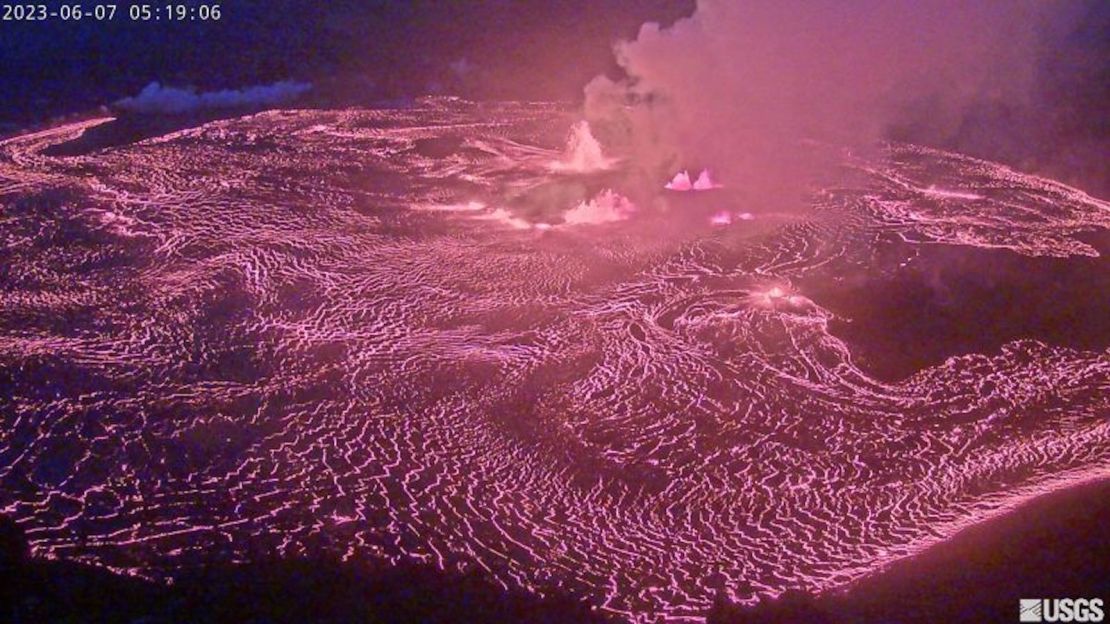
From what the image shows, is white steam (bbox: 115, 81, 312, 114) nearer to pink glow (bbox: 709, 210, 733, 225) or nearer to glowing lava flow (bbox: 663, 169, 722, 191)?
glowing lava flow (bbox: 663, 169, 722, 191)

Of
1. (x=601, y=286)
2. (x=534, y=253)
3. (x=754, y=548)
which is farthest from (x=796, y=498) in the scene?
(x=534, y=253)

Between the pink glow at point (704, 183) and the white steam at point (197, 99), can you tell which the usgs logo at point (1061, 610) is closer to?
the pink glow at point (704, 183)

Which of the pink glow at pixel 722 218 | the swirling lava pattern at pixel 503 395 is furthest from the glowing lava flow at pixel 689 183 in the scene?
the pink glow at pixel 722 218

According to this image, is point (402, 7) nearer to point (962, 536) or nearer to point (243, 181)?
point (243, 181)

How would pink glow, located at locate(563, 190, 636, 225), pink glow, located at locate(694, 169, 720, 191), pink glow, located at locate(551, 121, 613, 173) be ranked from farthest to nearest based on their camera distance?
pink glow, located at locate(551, 121, 613, 173), pink glow, located at locate(694, 169, 720, 191), pink glow, located at locate(563, 190, 636, 225)

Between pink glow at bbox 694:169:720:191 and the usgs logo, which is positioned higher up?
pink glow at bbox 694:169:720:191

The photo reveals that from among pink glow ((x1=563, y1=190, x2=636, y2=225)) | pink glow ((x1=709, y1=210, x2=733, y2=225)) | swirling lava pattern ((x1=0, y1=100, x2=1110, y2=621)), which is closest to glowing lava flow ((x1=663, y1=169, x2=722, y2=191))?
swirling lava pattern ((x1=0, y1=100, x2=1110, y2=621))

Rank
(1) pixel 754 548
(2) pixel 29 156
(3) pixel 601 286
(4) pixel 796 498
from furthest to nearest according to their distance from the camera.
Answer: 1. (2) pixel 29 156
2. (3) pixel 601 286
3. (4) pixel 796 498
4. (1) pixel 754 548
